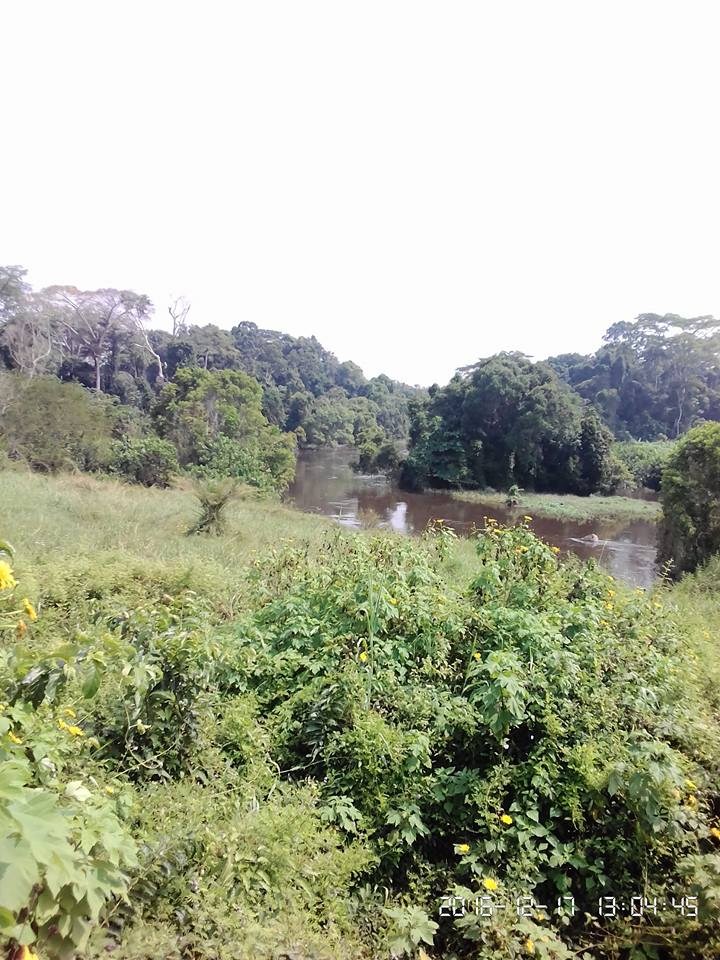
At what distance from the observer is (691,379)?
47062 millimetres

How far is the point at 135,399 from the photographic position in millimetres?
36781

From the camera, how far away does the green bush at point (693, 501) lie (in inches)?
454

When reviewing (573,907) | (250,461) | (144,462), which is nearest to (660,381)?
(250,461)

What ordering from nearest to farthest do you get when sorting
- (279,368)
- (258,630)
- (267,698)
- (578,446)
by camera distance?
(267,698)
(258,630)
(578,446)
(279,368)

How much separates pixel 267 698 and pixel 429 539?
131 inches

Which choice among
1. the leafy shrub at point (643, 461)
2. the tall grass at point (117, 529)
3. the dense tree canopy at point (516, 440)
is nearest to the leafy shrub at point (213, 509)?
the tall grass at point (117, 529)

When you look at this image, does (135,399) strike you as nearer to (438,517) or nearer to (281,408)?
(281,408)

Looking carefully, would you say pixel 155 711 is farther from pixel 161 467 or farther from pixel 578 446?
pixel 578 446

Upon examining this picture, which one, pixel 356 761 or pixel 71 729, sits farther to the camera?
pixel 356 761

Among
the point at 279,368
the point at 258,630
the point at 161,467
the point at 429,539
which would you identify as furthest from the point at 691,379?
the point at 258,630

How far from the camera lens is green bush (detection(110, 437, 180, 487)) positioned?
725 inches

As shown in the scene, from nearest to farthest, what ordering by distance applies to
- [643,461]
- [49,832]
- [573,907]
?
[49,832] < [573,907] < [643,461]

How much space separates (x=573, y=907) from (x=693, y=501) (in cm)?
1160

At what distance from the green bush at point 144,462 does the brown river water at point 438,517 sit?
5330mm
